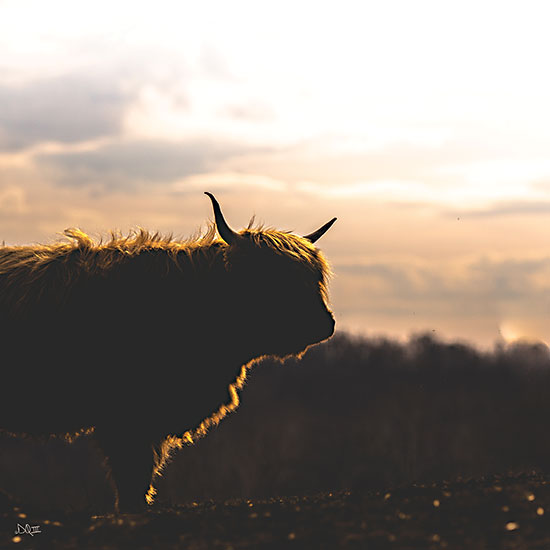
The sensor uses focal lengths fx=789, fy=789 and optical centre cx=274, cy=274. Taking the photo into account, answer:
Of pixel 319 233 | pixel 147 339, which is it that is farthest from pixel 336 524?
pixel 319 233

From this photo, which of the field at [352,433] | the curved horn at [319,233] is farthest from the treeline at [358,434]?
the curved horn at [319,233]

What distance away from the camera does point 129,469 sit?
26.8 ft

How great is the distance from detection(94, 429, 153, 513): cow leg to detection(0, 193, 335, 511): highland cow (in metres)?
0.01

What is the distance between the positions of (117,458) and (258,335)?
194cm

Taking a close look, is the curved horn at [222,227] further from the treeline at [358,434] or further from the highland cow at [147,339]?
the treeline at [358,434]

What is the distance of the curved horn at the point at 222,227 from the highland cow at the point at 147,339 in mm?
13

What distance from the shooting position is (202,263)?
A: 8547mm

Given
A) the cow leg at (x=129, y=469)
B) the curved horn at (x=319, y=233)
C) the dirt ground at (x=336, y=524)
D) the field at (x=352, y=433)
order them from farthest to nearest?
the field at (x=352, y=433) < the curved horn at (x=319, y=233) < the cow leg at (x=129, y=469) < the dirt ground at (x=336, y=524)

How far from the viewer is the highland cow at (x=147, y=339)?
8266 mm
